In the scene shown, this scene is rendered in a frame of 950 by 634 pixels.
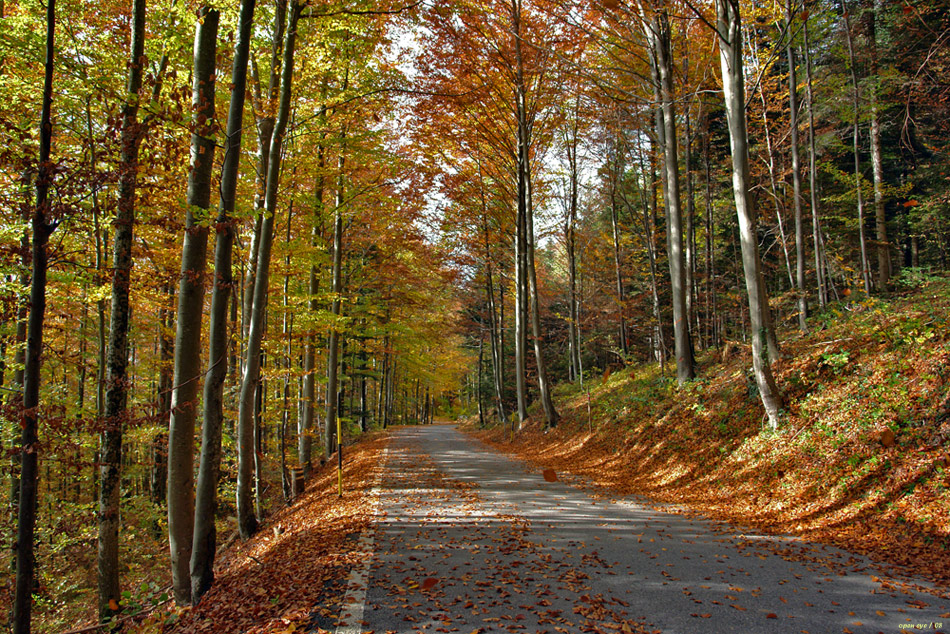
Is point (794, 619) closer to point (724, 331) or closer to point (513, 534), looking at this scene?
point (513, 534)

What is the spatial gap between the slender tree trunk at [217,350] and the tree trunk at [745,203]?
297 inches

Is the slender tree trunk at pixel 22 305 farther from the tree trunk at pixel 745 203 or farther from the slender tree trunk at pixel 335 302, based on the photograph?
the tree trunk at pixel 745 203

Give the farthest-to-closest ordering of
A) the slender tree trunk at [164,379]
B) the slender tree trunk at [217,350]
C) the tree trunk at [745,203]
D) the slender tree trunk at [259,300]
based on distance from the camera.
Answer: the slender tree trunk at [164,379] → the tree trunk at [745,203] → the slender tree trunk at [259,300] → the slender tree trunk at [217,350]

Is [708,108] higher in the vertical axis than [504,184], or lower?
higher

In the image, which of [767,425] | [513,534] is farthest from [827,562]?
[767,425]

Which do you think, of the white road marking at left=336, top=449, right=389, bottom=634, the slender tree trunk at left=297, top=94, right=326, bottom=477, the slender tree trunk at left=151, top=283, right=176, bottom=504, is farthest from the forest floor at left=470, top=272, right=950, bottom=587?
the slender tree trunk at left=151, top=283, right=176, bottom=504

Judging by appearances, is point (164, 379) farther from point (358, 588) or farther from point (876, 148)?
point (876, 148)

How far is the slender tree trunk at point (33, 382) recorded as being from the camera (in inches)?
150

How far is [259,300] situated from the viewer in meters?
8.40

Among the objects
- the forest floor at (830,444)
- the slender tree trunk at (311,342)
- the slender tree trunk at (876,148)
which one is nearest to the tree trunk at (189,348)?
the slender tree trunk at (311,342)

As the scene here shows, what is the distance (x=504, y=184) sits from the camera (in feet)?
61.7

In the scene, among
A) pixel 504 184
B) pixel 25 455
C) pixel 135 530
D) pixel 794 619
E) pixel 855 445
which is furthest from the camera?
pixel 504 184

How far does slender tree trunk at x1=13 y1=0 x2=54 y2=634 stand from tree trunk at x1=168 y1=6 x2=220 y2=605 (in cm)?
142

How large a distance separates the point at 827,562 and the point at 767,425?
13.5 ft
